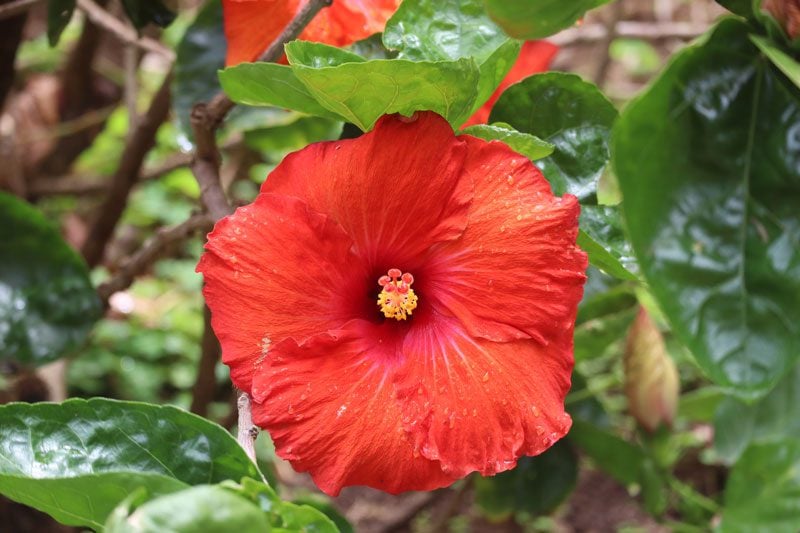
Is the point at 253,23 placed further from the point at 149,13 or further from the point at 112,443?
the point at 112,443

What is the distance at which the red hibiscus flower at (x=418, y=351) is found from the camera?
0.66 m

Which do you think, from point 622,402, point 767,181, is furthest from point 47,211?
point 767,181

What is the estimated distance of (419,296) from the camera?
764 millimetres

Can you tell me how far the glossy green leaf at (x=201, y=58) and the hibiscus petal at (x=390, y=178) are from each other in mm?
486

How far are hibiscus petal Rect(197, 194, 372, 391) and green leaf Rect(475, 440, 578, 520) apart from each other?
0.88m

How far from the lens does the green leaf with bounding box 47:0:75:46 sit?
3.27 ft

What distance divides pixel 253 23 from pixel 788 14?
0.47 meters

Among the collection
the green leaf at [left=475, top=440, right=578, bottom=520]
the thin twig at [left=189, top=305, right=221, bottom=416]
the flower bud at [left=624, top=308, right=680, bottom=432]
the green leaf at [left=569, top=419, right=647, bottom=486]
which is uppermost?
the thin twig at [left=189, top=305, right=221, bottom=416]

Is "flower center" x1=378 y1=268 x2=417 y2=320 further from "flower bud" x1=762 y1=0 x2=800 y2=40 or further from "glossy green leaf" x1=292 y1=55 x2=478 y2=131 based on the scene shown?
"flower bud" x1=762 y1=0 x2=800 y2=40

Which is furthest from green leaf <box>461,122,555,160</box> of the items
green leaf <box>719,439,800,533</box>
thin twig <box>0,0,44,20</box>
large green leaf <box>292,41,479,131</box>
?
green leaf <box>719,439,800,533</box>

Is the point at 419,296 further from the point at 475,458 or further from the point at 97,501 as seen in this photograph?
the point at 97,501

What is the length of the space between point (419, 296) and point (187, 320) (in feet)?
5.86

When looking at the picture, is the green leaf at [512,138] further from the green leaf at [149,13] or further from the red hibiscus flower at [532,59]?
the green leaf at [149,13]

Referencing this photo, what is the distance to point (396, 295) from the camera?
75cm
